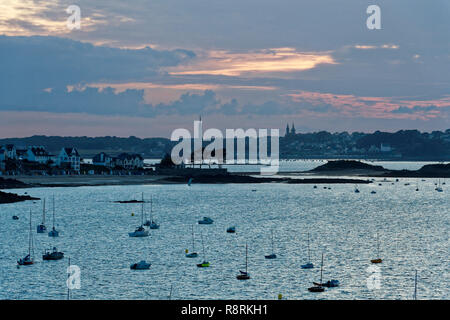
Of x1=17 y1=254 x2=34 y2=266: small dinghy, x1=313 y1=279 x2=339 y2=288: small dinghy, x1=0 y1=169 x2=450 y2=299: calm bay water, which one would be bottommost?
x1=0 y1=169 x2=450 y2=299: calm bay water

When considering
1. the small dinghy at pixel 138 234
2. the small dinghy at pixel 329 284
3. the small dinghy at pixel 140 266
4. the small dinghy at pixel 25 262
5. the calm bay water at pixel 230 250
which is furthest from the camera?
the small dinghy at pixel 138 234

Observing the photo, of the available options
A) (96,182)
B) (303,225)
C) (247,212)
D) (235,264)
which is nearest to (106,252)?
(235,264)

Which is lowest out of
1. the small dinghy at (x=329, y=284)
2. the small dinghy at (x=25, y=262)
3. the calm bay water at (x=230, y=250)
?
the calm bay water at (x=230, y=250)

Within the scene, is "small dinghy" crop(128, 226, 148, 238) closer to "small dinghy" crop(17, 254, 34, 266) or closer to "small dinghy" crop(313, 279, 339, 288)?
"small dinghy" crop(17, 254, 34, 266)

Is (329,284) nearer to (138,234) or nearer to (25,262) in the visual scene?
(25,262)

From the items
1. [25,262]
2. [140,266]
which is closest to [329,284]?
[140,266]

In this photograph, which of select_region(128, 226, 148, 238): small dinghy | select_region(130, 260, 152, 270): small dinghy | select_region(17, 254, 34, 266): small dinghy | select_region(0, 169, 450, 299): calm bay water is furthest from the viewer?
select_region(128, 226, 148, 238): small dinghy

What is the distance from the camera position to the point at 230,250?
59656mm

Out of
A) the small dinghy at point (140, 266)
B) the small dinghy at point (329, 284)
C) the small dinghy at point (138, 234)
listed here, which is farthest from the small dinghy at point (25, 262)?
the small dinghy at point (329, 284)

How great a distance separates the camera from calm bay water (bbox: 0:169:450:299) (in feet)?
134

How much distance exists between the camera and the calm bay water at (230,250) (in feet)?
134

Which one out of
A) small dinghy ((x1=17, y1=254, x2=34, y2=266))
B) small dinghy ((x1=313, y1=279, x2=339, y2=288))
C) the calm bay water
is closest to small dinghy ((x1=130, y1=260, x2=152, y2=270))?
the calm bay water

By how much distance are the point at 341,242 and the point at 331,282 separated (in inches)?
1060

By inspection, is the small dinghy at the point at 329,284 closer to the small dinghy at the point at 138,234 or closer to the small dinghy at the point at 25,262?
the small dinghy at the point at 25,262
